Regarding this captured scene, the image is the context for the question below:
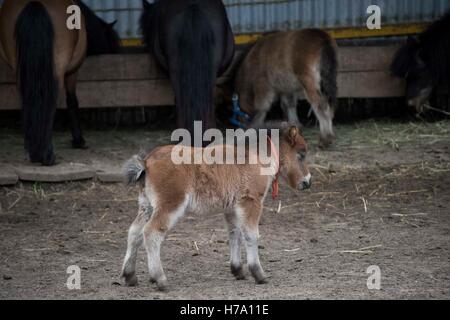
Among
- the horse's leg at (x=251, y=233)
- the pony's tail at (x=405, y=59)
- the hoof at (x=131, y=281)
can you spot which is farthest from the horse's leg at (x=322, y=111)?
the hoof at (x=131, y=281)

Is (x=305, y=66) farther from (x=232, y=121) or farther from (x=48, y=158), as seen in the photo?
(x=48, y=158)

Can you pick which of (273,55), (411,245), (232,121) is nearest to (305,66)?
(273,55)

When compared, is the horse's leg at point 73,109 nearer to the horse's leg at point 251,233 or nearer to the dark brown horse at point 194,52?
the dark brown horse at point 194,52

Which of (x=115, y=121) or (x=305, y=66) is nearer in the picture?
(x=305, y=66)

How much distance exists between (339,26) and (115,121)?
3.28 metres

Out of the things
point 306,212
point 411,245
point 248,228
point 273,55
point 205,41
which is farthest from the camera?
point 273,55

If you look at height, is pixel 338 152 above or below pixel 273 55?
below

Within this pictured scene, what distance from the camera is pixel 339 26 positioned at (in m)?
10.6

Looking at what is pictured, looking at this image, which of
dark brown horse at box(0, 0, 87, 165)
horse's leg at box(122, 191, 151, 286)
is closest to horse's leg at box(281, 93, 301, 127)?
dark brown horse at box(0, 0, 87, 165)

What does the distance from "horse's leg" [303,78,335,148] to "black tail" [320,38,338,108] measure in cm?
6

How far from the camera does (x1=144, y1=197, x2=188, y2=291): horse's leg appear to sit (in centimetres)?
498

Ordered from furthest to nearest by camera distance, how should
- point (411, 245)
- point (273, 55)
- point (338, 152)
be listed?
point (273, 55), point (338, 152), point (411, 245)

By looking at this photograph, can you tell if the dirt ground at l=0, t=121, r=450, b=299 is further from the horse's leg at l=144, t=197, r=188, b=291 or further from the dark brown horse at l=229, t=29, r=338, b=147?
the dark brown horse at l=229, t=29, r=338, b=147

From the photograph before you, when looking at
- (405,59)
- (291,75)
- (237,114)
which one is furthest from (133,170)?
(405,59)
